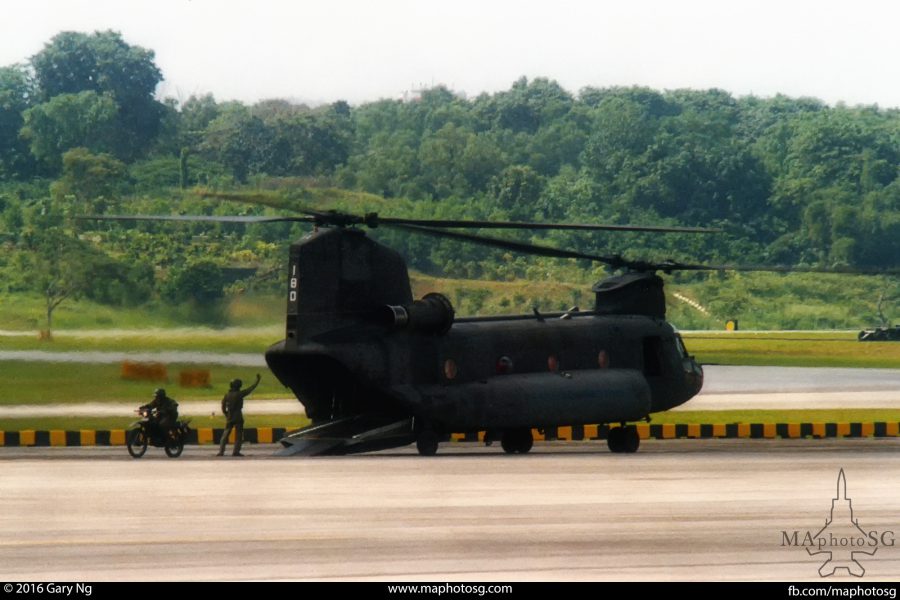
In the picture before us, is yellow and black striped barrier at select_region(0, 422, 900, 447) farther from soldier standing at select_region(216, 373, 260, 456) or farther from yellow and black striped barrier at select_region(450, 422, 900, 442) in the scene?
soldier standing at select_region(216, 373, 260, 456)

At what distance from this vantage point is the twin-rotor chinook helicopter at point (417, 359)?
3158 cm

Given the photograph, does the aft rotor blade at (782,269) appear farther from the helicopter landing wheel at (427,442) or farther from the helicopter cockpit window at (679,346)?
the helicopter landing wheel at (427,442)

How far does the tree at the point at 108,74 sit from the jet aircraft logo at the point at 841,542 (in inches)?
2789

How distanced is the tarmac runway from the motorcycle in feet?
5.36

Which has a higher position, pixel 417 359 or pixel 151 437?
pixel 417 359

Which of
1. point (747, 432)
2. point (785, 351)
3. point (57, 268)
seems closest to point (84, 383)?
point (57, 268)

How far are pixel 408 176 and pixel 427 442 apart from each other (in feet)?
Result: 163

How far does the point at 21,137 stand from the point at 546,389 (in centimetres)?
5972

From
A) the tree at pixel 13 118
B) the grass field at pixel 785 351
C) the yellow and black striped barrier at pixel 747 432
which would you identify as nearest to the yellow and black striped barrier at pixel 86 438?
the yellow and black striped barrier at pixel 747 432

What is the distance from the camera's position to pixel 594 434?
4297 cm

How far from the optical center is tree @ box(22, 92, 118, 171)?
86.2 m

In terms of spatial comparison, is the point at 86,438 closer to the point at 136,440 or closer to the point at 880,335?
the point at 136,440

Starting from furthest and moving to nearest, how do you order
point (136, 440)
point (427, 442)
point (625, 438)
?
point (625, 438) < point (136, 440) < point (427, 442)

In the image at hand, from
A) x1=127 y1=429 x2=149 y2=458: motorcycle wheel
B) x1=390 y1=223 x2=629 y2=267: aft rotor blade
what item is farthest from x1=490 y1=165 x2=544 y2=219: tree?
x1=390 y1=223 x2=629 y2=267: aft rotor blade
